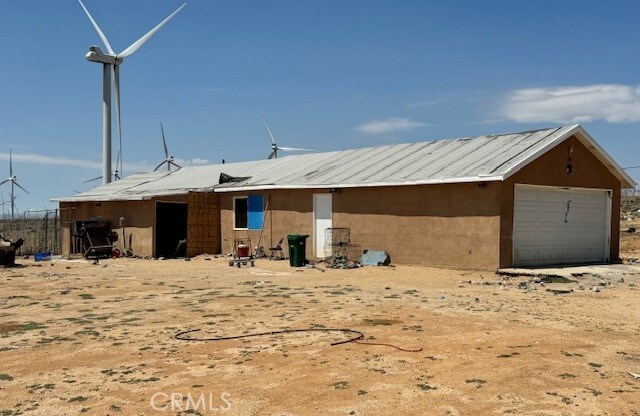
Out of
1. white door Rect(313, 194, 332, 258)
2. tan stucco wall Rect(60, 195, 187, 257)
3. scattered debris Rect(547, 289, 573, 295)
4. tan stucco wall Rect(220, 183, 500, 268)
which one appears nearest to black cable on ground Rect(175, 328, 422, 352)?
scattered debris Rect(547, 289, 573, 295)

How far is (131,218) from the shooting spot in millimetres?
26156

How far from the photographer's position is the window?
79.8 ft

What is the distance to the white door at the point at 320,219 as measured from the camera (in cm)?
2184

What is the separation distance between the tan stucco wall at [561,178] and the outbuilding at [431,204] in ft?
0.13

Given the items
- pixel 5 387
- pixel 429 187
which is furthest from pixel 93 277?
pixel 5 387

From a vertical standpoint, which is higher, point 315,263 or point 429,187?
point 429,187

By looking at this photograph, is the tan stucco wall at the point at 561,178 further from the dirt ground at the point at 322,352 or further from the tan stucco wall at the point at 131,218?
the tan stucco wall at the point at 131,218

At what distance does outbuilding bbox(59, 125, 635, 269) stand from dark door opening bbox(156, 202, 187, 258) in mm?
66

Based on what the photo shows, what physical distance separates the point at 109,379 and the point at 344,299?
20.6ft

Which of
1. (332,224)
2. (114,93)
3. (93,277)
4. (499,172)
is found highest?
(114,93)

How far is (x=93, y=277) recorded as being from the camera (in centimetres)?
1702

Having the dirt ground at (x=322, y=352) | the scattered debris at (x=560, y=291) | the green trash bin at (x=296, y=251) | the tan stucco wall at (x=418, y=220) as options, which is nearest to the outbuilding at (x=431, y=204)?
the tan stucco wall at (x=418, y=220)

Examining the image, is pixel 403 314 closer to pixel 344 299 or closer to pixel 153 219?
pixel 344 299

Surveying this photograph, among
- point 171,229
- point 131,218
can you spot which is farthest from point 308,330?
point 131,218
